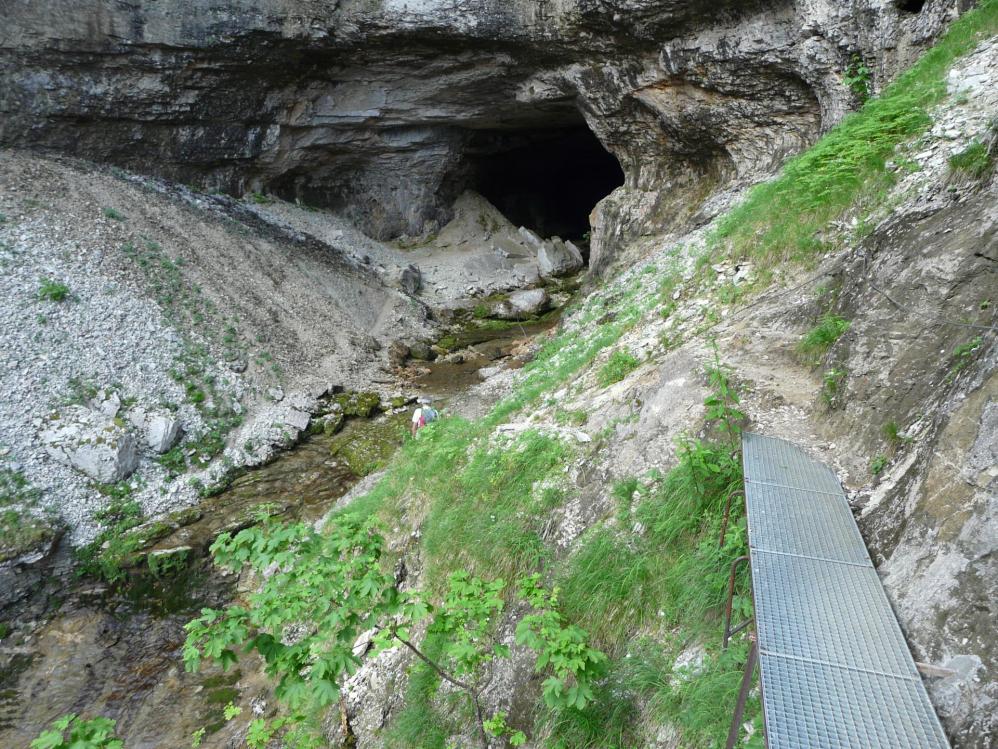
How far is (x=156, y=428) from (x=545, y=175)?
24.7 meters

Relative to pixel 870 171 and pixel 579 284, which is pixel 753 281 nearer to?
pixel 870 171

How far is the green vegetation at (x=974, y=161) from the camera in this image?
199 inches

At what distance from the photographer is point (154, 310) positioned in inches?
569

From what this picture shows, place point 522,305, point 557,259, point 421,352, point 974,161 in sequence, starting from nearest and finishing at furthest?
1. point 974,161
2. point 421,352
3. point 522,305
4. point 557,259

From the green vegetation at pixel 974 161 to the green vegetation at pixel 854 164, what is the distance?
3.67 feet

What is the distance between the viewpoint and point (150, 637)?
8758mm

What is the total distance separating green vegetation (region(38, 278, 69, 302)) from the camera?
13.3m

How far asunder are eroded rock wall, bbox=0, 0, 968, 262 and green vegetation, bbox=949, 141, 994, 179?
7850 mm

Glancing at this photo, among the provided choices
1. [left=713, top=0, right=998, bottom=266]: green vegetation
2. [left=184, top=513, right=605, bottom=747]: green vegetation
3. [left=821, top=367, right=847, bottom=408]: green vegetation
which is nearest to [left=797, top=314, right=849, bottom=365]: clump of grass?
[left=821, top=367, right=847, bottom=408]: green vegetation

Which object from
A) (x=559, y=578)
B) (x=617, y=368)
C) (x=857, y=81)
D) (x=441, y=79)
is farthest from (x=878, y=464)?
(x=441, y=79)

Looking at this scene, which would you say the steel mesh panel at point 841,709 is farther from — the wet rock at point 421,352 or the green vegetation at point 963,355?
the wet rock at point 421,352

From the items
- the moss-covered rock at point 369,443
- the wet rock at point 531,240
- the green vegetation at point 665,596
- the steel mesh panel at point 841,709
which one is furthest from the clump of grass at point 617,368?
the wet rock at point 531,240

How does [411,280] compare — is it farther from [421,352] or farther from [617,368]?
[617,368]

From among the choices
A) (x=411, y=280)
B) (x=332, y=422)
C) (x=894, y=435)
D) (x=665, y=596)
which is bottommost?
(x=332, y=422)
